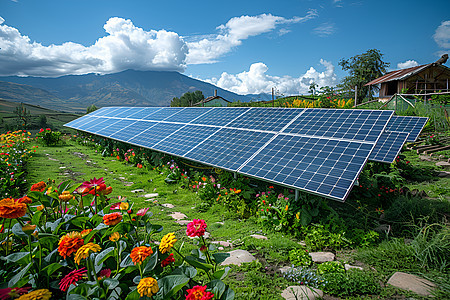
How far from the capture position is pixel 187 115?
11867mm

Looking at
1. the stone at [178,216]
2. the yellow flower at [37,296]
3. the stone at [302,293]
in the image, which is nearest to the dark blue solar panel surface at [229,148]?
the stone at [178,216]

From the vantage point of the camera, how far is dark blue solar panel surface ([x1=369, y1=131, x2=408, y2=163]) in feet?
22.9

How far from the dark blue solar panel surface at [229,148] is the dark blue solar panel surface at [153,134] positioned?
262 centimetres

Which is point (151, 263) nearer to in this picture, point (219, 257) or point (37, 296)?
point (219, 257)

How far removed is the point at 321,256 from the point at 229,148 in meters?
3.60

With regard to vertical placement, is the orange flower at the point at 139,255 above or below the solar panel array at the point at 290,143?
below

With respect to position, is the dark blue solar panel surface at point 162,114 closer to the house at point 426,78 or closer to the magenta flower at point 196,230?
the magenta flower at point 196,230

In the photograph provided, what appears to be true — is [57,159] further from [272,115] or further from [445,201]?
[445,201]

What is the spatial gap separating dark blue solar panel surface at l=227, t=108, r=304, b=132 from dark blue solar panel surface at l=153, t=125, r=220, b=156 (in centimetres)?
91

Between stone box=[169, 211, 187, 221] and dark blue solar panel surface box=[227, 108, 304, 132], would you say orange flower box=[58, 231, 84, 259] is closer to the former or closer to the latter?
stone box=[169, 211, 187, 221]

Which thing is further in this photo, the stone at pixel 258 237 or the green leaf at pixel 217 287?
the stone at pixel 258 237

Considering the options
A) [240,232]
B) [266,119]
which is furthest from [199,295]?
[266,119]

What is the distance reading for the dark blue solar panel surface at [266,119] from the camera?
741cm

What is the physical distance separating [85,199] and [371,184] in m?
6.32
